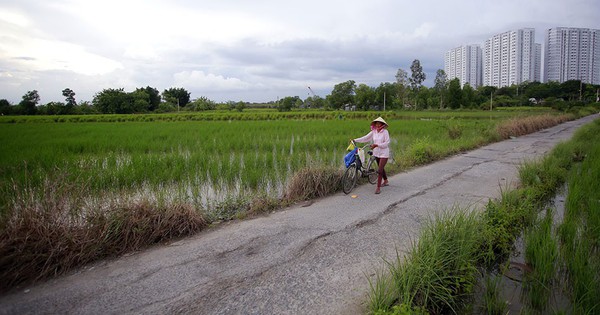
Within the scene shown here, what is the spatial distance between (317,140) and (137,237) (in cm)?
849

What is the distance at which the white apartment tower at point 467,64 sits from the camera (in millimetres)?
73438

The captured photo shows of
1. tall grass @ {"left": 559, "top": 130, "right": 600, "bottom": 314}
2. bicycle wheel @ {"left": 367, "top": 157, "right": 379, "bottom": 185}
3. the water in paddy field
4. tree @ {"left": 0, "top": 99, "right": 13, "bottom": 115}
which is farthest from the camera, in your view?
tree @ {"left": 0, "top": 99, "right": 13, "bottom": 115}

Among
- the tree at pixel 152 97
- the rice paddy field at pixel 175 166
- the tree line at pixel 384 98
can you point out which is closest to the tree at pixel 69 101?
the tree line at pixel 384 98

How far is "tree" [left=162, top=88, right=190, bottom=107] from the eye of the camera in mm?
50312

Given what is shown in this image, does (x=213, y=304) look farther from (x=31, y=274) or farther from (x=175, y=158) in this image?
(x=175, y=158)

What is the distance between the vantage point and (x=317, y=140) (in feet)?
38.4

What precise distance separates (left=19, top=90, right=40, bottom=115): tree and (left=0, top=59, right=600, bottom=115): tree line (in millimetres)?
2943

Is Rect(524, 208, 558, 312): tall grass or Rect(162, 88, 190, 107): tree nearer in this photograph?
Rect(524, 208, 558, 312): tall grass

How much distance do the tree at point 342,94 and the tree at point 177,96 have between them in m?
22.0

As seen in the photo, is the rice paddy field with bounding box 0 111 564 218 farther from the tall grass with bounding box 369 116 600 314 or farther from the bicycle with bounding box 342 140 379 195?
the tall grass with bounding box 369 116 600 314

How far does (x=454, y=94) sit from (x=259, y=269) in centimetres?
4382

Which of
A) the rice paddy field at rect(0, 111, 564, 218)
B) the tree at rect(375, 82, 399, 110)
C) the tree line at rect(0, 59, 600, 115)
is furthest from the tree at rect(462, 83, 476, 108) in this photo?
the rice paddy field at rect(0, 111, 564, 218)

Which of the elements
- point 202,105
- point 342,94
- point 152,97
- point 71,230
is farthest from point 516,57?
point 71,230

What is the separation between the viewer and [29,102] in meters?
28.5
